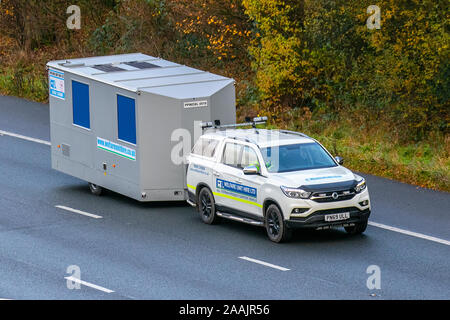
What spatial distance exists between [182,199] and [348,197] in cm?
440

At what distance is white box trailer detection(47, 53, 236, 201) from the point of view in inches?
810

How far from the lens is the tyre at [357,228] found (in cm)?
1858

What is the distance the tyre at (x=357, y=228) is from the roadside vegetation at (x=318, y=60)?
4.14m

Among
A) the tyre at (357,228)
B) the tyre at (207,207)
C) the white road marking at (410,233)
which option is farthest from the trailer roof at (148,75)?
the white road marking at (410,233)

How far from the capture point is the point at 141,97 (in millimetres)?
20406

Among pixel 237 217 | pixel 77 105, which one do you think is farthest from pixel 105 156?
pixel 237 217

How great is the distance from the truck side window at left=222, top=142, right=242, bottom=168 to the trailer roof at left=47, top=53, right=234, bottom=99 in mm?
1606

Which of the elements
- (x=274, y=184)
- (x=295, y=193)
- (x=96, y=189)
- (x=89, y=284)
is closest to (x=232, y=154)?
(x=274, y=184)

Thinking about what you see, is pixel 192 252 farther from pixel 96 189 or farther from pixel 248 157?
pixel 96 189

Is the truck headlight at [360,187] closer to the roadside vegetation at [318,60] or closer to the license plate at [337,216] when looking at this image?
the license plate at [337,216]

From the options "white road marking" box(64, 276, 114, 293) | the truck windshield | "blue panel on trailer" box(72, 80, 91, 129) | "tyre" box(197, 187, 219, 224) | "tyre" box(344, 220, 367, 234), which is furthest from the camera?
"blue panel on trailer" box(72, 80, 91, 129)

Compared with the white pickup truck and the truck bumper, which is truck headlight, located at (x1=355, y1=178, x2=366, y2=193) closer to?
the white pickup truck

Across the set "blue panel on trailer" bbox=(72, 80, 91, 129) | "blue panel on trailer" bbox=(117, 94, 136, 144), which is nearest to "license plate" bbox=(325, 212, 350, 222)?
"blue panel on trailer" bbox=(117, 94, 136, 144)
